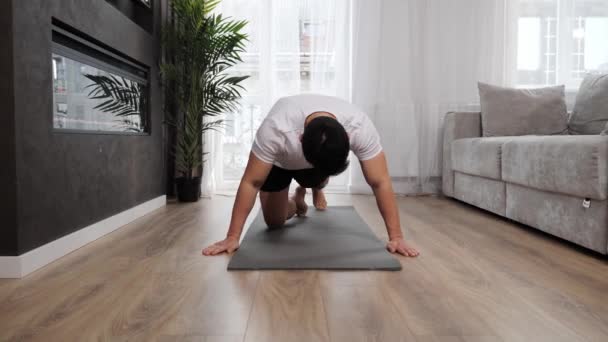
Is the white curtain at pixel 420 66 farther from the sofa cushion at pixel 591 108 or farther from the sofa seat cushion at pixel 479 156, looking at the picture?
the sofa cushion at pixel 591 108

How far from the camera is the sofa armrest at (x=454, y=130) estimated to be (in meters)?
3.54

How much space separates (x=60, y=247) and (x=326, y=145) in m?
1.23

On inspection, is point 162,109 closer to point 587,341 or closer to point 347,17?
point 347,17

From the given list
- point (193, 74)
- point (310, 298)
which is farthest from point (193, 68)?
point (310, 298)

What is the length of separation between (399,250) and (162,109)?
233 centimetres

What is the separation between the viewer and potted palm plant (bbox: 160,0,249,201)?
3.36 meters

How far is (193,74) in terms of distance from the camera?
11.2ft

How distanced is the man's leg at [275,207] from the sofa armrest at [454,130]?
6.13 feet

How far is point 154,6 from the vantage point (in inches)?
129

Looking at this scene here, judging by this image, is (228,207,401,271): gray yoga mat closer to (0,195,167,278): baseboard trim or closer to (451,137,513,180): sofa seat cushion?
(0,195,167,278): baseboard trim

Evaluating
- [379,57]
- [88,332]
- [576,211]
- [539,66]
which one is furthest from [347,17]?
[88,332]

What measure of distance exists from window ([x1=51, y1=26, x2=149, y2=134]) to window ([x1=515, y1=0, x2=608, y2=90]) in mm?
3392

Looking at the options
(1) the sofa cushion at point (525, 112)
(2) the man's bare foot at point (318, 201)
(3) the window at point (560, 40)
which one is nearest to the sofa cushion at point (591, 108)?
(1) the sofa cushion at point (525, 112)

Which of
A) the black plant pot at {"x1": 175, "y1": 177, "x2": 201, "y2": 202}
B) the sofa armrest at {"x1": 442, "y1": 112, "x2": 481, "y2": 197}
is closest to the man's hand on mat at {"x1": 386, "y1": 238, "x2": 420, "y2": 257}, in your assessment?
the sofa armrest at {"x1": 442, "y1": 112, "x2": 481, "y2": 197}
